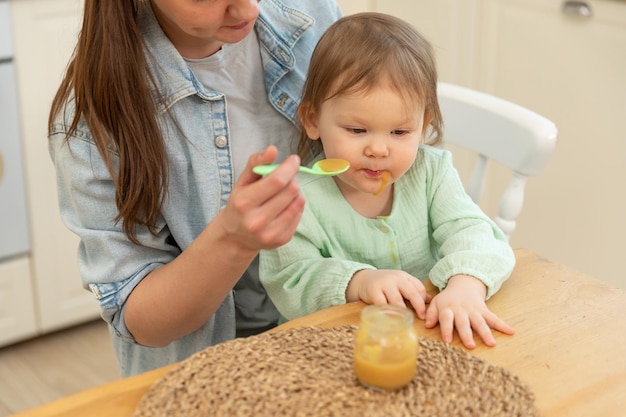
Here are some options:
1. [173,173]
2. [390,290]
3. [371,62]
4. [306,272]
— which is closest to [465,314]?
[390,290]

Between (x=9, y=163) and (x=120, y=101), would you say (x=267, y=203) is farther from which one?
(x=9, y=163)

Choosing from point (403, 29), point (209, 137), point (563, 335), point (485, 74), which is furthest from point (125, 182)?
point (485, 74)

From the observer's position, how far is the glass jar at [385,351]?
0.86 m

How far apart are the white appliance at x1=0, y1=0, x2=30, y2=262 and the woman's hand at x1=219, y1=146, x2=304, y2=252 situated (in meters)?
1.32

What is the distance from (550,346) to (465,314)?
3.9 inches

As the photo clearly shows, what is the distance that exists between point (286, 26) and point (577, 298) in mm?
585

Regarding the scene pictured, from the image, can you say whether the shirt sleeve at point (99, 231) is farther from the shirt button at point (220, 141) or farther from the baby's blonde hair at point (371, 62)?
the baby's blonde hair at point (371, 62)

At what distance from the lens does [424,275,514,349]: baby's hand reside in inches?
39.6

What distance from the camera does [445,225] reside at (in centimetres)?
124

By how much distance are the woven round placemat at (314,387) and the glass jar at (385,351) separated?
0.01 meters

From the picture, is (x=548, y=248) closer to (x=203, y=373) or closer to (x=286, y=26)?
(x=286, y=26)

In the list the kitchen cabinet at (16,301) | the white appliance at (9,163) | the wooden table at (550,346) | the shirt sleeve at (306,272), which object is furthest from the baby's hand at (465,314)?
the kitchen cabinet at (16,301)

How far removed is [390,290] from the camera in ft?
3.51

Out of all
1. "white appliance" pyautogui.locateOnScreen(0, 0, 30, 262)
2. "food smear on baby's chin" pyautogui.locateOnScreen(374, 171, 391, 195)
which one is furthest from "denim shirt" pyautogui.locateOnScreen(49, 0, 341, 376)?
"white appliance" pyautogui.locateOnScreen(0, 0, 30, 262)
